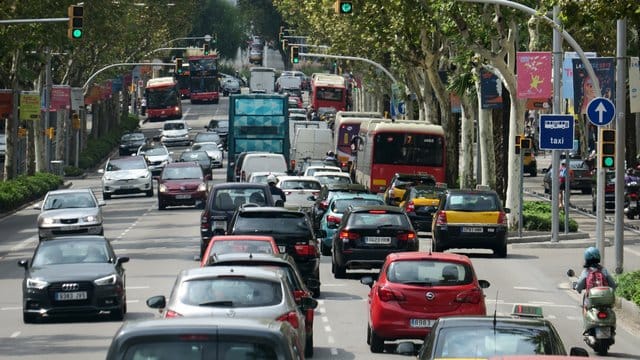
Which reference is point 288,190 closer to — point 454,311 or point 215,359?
point 454,311

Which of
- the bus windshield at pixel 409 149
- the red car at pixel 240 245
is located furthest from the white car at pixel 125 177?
the red car at pixel 240 245

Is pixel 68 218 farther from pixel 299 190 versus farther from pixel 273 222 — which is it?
pixel 273 222

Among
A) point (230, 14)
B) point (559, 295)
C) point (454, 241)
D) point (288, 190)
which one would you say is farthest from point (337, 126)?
point (230, 14)

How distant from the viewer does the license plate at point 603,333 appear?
2205cm

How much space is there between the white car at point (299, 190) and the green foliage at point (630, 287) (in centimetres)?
1920

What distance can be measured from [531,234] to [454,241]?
8.19 metres

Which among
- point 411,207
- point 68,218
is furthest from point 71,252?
point 411,207

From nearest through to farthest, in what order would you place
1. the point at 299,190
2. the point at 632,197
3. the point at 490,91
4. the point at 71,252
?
the point at 71,252 → the point at 299,190 → the point at 490,91 → the point at 632,197

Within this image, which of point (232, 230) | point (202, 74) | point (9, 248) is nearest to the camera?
point (232, 230)

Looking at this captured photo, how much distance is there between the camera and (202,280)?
56.3ft

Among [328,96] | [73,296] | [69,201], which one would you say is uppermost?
[328,96]

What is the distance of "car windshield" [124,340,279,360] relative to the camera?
34.9ft

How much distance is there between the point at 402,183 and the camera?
5181 cm

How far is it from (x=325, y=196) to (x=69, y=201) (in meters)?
6.93
